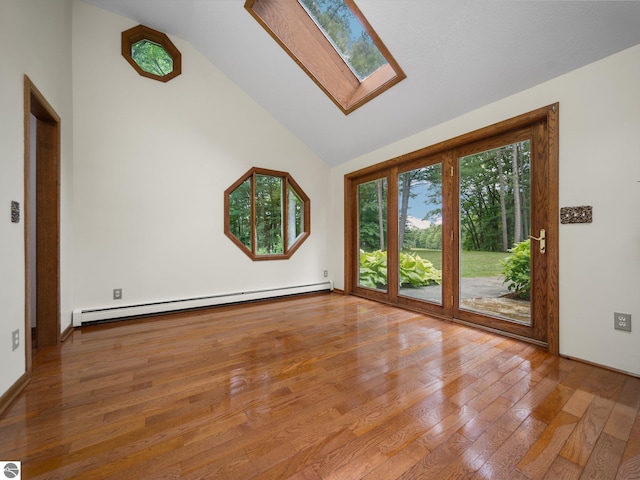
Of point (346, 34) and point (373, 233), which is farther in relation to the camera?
point (373, 233)

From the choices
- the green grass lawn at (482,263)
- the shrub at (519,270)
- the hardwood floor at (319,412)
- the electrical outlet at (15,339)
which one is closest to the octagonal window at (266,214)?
the hardwood floor at (319,412)

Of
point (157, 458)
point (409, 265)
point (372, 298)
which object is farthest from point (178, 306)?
point (409, 265)

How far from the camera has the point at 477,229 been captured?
9.37 feet

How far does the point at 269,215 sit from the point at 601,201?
3690 millimetres

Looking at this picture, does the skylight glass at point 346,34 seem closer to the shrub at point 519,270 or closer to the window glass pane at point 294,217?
the window glass pane at point 294,217

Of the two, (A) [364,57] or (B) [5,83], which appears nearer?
(B) [5,83]

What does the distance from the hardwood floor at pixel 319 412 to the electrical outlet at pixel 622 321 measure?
34cm

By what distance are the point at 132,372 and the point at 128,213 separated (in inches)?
79.3

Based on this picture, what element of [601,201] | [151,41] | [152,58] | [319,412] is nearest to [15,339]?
[319,412]

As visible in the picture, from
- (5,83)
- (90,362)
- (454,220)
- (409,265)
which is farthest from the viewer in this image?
(409,265)

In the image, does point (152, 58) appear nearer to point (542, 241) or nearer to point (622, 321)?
point (542, 241)

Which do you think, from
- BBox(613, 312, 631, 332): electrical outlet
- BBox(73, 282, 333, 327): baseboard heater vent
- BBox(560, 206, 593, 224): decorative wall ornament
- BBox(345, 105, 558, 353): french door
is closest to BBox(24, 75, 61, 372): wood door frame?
BBox(73, 282, 333, 327): baseboard heater vent

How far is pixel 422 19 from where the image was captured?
7.31 ft

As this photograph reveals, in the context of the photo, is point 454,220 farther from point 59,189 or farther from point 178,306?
point 59,189
